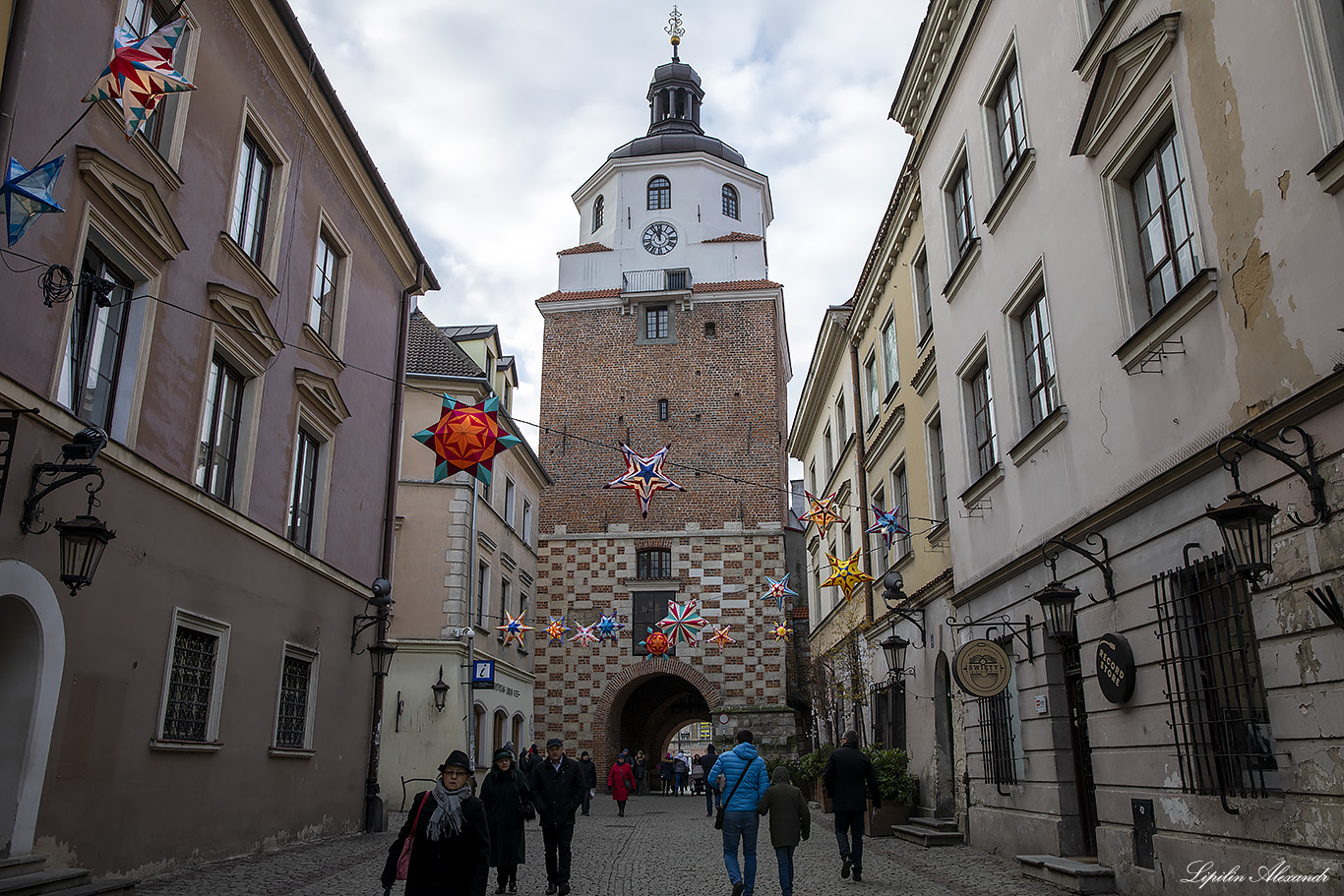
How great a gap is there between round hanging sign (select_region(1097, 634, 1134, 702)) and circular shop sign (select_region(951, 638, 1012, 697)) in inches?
76.7

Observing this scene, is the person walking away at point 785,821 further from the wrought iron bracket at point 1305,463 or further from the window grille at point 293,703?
the window grille at point 293,703

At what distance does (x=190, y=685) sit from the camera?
35.4 ft

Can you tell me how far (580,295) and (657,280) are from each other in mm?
2838

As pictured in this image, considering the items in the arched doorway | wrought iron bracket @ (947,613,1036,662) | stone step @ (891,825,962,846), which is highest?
wrought iron bracket @ (947,613,1036,662)

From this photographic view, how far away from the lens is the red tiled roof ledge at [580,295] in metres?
37.2

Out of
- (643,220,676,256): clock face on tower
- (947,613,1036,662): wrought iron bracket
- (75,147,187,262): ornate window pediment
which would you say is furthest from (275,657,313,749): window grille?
(643,220,676,256): clock face on tower

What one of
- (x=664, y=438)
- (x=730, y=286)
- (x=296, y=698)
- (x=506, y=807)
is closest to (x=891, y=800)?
(x=506, y=807)

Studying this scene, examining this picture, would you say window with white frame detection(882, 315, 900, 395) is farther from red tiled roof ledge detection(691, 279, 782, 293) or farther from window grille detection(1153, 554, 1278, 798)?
red tiled roof ledge detection(691, 279, 782, 293)

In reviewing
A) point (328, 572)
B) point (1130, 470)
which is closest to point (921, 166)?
point (1130, 470)

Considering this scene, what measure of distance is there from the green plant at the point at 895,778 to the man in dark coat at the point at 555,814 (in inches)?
249

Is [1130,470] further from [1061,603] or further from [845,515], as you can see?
[845,515]

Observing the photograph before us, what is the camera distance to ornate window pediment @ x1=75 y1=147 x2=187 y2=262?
8.82 m

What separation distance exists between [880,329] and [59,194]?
14.8 m

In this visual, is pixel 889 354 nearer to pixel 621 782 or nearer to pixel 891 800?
pixel 891 800
